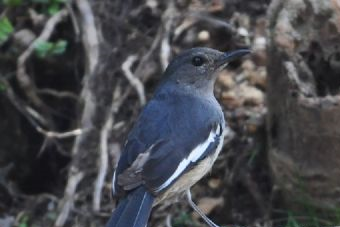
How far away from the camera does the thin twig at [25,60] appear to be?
6.75 meters

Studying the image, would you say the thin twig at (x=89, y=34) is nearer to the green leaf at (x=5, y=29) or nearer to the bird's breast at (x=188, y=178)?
the green leaf at (x=5, y=29)

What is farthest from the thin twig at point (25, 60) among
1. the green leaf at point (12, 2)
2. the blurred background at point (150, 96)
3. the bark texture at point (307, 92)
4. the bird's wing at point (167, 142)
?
the bark texture at point (307, 92)

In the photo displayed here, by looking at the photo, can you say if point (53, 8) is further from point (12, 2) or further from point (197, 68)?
point (197, 68)

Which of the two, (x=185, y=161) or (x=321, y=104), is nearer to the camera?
(x=185, y=161)

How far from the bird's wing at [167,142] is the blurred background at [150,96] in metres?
0.67

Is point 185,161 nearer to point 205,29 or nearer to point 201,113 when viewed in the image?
point 201,113

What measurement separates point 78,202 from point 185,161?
2.03 meters

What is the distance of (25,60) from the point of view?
6.80 metres

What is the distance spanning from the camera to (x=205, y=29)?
695 centimetres

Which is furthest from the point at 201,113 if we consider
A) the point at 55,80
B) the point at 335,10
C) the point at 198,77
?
the point at 55,80

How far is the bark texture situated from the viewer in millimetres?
5078

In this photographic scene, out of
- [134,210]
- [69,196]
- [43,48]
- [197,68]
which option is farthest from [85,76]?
[134,210]

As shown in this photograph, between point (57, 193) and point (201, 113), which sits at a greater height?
point (201, 113)

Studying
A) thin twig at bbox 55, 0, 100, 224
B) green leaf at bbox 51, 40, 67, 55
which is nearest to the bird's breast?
thin twig at bbox 55, 0, 100, 224
